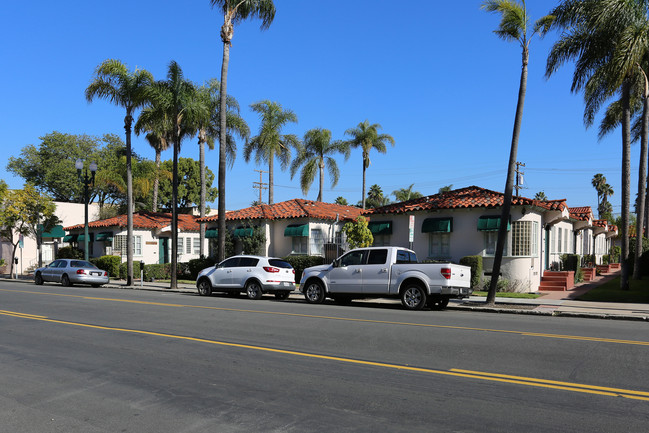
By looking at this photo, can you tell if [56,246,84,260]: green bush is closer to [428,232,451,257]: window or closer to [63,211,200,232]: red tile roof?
[63,211,200,232]: red tile roof

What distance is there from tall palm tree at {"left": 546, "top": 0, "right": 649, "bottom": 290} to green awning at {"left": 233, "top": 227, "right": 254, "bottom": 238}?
1703 centimetres

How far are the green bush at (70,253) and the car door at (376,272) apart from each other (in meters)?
30.0

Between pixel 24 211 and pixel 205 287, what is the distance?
2080cm

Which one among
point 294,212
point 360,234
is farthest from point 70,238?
point 360,234

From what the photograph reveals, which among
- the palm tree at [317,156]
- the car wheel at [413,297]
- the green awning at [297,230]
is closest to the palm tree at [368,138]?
the palm tree at [317,156]

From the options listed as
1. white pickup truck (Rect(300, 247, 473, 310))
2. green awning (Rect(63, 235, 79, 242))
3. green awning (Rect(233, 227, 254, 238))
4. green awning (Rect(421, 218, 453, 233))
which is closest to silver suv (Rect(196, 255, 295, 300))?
white pickup truck (Rect(300, 247, 473, 310))

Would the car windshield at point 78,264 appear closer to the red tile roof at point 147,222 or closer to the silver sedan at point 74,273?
the silver sedan at point 74,273

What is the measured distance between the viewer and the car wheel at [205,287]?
69.8 feet

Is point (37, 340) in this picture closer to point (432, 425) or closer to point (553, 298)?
point (432, 425)

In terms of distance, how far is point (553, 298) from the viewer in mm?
19562

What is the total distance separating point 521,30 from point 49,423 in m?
17.0

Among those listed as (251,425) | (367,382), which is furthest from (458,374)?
(251,425)

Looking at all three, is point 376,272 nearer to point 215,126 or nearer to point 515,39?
point 515,39

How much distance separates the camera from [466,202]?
930 inches
